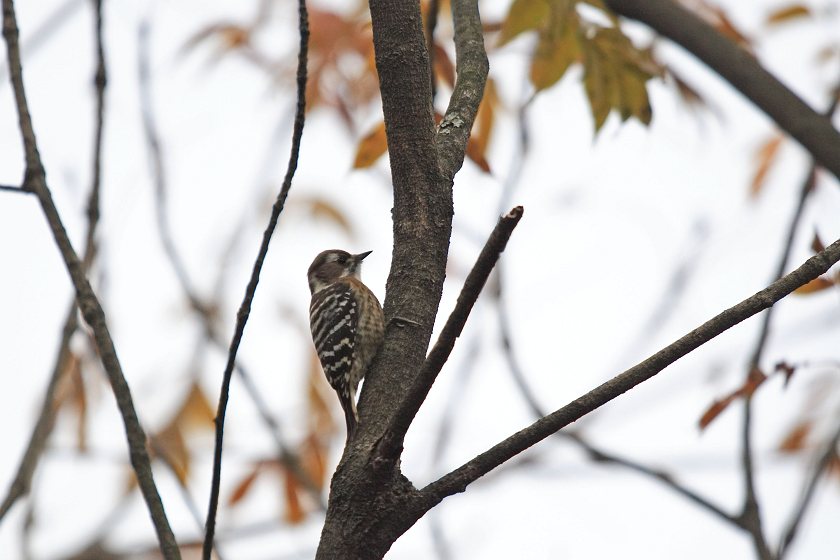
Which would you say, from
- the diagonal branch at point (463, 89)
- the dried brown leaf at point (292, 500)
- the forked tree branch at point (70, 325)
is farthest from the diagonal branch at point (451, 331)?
the dried brown leaf at point (292, 500)

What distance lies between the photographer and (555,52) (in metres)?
4.30

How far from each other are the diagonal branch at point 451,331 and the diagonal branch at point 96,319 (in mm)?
638

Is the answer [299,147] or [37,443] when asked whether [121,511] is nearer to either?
[37,443]

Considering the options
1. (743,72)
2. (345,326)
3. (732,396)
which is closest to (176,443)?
(345,326)

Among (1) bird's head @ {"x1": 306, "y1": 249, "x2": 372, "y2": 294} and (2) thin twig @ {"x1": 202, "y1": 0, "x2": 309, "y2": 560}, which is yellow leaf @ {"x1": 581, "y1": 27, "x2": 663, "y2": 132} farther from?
(1) bird's head @ {"x1": 306, "y1": 249, "x2": 372, "y2": 294}

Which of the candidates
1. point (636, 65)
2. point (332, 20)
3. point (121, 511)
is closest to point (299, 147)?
point (636, 65)

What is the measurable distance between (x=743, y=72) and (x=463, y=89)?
7.51 ft

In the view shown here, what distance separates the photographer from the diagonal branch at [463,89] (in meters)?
3.06

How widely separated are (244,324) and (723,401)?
221cm

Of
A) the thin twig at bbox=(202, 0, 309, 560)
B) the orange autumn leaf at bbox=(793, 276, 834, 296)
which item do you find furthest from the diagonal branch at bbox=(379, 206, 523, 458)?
the orange autumn leaf at bbox=(793, 276, 834, 296)

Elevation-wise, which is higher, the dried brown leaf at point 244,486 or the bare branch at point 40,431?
the dried brown leaf at point 244,486

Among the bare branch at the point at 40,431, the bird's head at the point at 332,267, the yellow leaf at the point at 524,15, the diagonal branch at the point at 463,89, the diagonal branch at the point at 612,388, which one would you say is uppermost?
the bird's head at the point at 332,267

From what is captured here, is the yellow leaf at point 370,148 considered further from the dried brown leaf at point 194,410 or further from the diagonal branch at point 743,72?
the dried brown leaf at point 194,410

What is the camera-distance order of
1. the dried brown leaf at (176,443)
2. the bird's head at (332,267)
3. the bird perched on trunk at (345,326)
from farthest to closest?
1. the bird's head at (332,267)
2. the dried brown leaf at (176,443)
3. the bird perched on trunk at (345,326)
